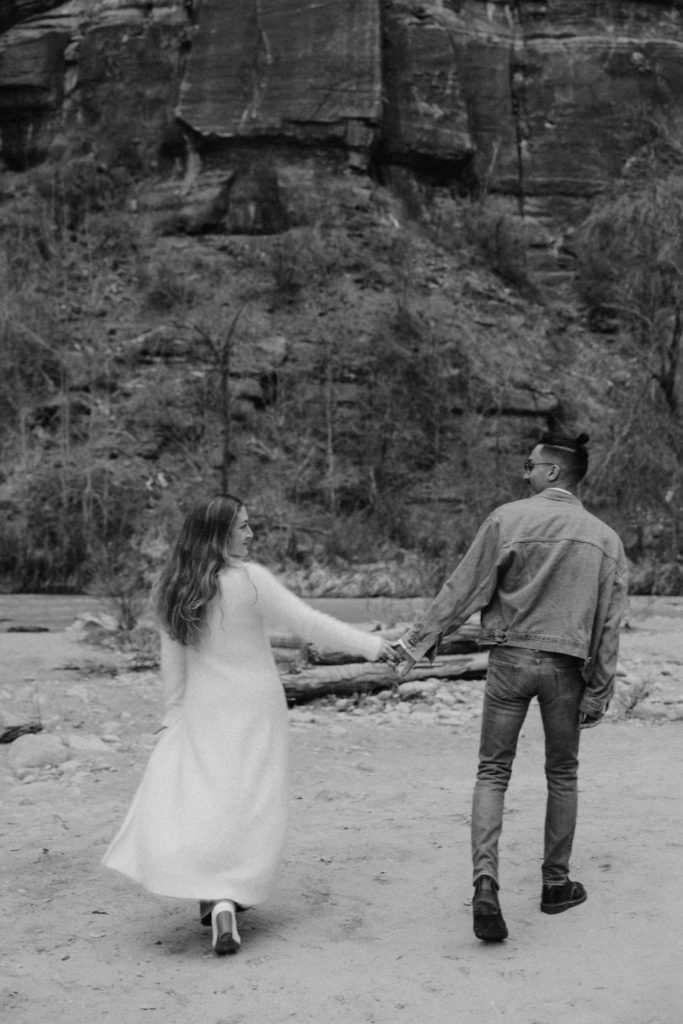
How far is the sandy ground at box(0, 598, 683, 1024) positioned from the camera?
385 centimetres

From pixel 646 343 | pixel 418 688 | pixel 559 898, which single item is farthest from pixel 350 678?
pixel 646 343

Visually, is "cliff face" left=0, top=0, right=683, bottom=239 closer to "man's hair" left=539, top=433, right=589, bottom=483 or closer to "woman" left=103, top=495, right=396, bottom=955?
"man's hair" left=539, top=433, right=589, bottom=483

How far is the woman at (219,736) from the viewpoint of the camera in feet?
13.9

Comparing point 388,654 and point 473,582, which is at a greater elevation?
point 473,582

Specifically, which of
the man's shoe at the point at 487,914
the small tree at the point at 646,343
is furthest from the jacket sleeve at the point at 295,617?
the small tree at the point at 646,343

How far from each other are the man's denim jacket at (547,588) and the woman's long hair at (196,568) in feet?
2.55

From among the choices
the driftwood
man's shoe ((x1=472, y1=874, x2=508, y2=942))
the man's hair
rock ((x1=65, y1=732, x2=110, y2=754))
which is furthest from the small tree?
man's shoe ((x1=472, y1=874, x2=508, y2=942))

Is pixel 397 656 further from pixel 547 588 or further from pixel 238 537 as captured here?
pixel 238 537

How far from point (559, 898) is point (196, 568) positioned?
185 centimetres

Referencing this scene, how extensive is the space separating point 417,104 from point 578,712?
121 ft

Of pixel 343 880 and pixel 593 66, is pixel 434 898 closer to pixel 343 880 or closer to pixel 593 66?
pixel 343 880

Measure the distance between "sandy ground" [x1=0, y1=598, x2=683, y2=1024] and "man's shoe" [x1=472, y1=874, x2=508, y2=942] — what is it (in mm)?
69

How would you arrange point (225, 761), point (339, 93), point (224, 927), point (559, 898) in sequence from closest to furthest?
point (224, 927) < point (225, 761) < point (559, 898) < point (339, 93)

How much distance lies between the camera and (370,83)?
37.7 meters
